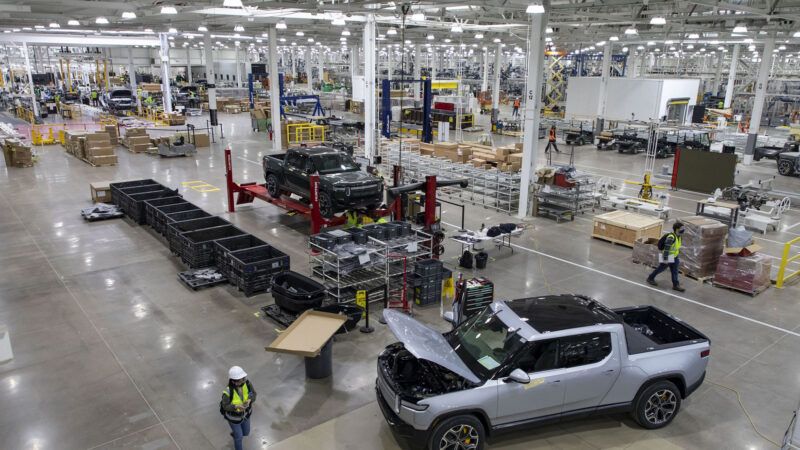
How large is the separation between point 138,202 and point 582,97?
26881 mm

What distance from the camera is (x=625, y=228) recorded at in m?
14.5

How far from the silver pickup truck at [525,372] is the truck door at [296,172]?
893cm

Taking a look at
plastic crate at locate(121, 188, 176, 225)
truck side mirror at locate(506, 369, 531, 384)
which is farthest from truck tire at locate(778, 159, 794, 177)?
plastic crate at locate(121, 188, 176, 225)

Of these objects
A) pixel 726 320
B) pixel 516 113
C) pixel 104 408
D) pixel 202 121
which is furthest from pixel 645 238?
pixel 202 121

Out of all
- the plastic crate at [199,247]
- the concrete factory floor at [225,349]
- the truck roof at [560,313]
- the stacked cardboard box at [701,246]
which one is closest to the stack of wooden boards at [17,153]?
the concrete factory floor at [225,349]

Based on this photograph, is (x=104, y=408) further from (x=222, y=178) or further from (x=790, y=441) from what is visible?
(x=222, y=178)

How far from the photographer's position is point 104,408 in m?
7.30

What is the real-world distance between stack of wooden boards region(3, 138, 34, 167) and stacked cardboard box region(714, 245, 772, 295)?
26.0 metres

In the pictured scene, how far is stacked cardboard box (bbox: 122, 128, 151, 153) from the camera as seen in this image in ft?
89.2

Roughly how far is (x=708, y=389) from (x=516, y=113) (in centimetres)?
3152

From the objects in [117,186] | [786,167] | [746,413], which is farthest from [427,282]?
[786,167]

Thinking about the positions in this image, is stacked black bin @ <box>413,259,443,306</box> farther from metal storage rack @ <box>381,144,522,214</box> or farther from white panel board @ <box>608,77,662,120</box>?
white panel board @ <box>608,77,662,120</box>

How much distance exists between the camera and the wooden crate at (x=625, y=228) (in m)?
14.4

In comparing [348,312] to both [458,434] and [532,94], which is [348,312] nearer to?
[458,434]
